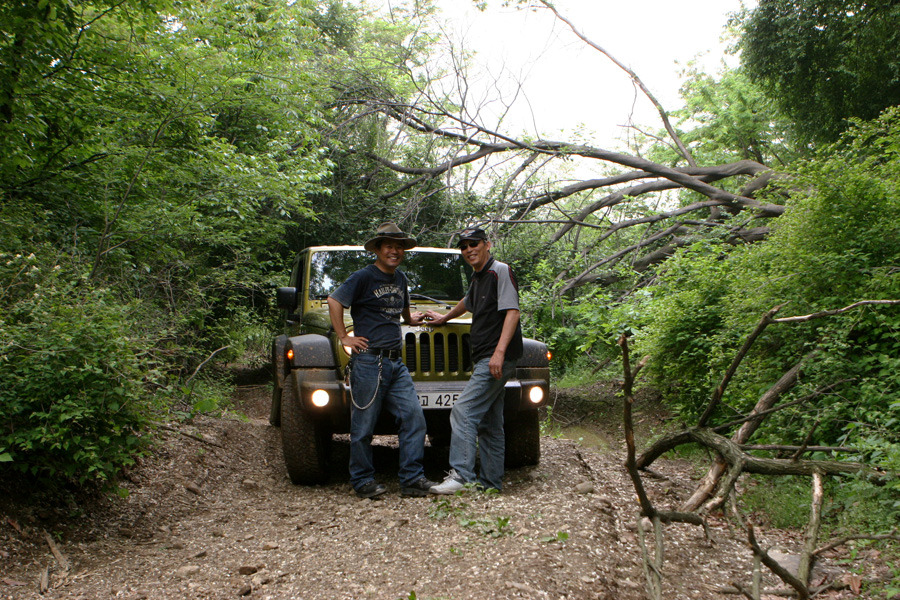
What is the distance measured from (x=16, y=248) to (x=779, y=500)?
6.08 m

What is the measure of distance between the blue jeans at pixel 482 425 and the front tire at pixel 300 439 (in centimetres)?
108

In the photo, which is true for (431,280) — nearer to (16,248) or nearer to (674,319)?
(674,319)

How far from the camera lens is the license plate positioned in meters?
5.28

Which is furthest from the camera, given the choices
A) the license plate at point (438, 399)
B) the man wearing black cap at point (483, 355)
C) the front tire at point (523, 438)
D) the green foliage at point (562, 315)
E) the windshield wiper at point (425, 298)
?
the green foliage at point (562, 315)

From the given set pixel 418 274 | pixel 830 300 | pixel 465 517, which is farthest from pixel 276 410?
pixel 830 300

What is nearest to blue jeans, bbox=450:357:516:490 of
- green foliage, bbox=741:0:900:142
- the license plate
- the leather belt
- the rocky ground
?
the license plate

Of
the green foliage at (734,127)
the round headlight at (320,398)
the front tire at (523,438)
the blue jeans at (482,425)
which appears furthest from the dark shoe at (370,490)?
the green foliage at (734,127)

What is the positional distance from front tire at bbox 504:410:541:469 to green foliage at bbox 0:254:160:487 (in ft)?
9.53

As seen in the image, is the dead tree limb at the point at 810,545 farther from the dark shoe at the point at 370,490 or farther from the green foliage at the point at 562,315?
the green foliage at the point at 562,315

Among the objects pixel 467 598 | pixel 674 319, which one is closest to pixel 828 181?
pixel 674 319

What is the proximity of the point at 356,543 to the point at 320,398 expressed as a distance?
1.35 metres

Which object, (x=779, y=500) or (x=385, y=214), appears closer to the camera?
(x=779, y=500)

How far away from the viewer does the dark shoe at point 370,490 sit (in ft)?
16.6

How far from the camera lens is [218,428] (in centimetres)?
743
